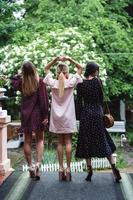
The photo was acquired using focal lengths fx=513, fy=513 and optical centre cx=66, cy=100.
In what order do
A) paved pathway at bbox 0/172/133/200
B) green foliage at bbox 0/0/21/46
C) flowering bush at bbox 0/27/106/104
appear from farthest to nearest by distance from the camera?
green foliage at bbox 0/0/21/46 → flowering bush at bbox 0/27/106/104 → paved pathway at bbox 0/172/133/200

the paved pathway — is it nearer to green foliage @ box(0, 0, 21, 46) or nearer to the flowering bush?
the flowering bush

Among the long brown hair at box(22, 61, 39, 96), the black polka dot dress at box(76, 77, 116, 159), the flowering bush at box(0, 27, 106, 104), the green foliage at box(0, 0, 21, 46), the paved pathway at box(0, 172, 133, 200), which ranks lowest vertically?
the paved pathway at box(0, 172, 133, 200)

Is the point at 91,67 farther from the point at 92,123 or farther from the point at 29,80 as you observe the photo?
the point at 29,80

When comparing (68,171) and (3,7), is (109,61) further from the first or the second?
(68,171)

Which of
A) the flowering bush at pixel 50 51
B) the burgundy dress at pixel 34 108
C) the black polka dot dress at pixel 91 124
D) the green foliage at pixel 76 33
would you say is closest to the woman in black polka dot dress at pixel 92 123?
the black polka dot dress at pixel 91 124

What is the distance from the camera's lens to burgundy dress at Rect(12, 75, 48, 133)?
20.3ft

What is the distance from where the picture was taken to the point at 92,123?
6062 millimetres

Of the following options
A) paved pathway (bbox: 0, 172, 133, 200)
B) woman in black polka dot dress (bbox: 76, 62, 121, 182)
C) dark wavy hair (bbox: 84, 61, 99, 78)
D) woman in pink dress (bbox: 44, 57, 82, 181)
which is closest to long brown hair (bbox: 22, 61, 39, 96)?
woman in pink dress (bbox: 44, 57, 82, 181)

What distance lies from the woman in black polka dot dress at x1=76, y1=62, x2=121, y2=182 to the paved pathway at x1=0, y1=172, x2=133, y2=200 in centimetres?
25

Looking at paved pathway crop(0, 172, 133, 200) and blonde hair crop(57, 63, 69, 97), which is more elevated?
blonde hair crop(57, 63, 69, 97)

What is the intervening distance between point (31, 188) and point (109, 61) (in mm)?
9029

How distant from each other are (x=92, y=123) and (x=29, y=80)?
91 cm

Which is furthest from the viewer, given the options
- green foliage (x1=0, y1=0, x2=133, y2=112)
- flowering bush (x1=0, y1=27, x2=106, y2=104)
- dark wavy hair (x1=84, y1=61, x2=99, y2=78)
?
green foliage (x1=0, y1=0, x2=133, y2=112)

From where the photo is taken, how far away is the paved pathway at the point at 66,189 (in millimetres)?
5316
